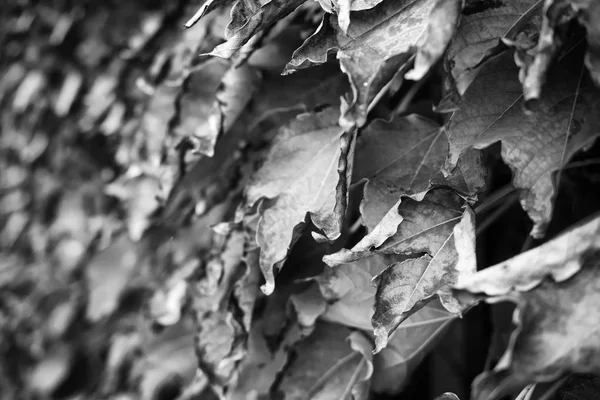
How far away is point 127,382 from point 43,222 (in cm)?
61

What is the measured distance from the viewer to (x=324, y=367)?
0.63 metres

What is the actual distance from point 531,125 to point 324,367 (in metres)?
0.33

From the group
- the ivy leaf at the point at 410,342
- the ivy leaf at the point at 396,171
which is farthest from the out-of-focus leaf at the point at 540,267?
the ivy leaf at the point at 410,342

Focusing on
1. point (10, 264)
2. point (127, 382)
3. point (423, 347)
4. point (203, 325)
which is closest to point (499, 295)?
point (423, 347)

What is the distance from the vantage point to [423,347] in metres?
0.60

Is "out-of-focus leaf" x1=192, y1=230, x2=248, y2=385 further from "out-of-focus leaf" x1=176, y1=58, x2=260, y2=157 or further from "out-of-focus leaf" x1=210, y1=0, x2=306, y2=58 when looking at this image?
Result: "out-of-focus leaf" x1=210, y1=0, x2=306, y2=58

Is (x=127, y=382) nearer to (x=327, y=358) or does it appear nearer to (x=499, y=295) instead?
(x=327, y=358)

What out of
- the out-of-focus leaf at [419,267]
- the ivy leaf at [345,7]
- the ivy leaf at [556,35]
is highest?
the ivy leaf at [345,7]

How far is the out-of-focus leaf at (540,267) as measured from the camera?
361 mm

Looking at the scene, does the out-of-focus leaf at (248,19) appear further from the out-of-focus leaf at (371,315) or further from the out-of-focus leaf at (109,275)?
the out-of-focus leaf at (109,275)

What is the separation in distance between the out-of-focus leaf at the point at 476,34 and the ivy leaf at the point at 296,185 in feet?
0.45

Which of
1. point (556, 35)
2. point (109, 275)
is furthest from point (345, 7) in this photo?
point (109, 275)

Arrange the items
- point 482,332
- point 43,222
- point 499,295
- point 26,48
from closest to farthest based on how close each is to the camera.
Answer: point 499,295 → point 482,332 → point 43,222 → point 26,48

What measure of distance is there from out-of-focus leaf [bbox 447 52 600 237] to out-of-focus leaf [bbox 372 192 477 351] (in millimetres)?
47
